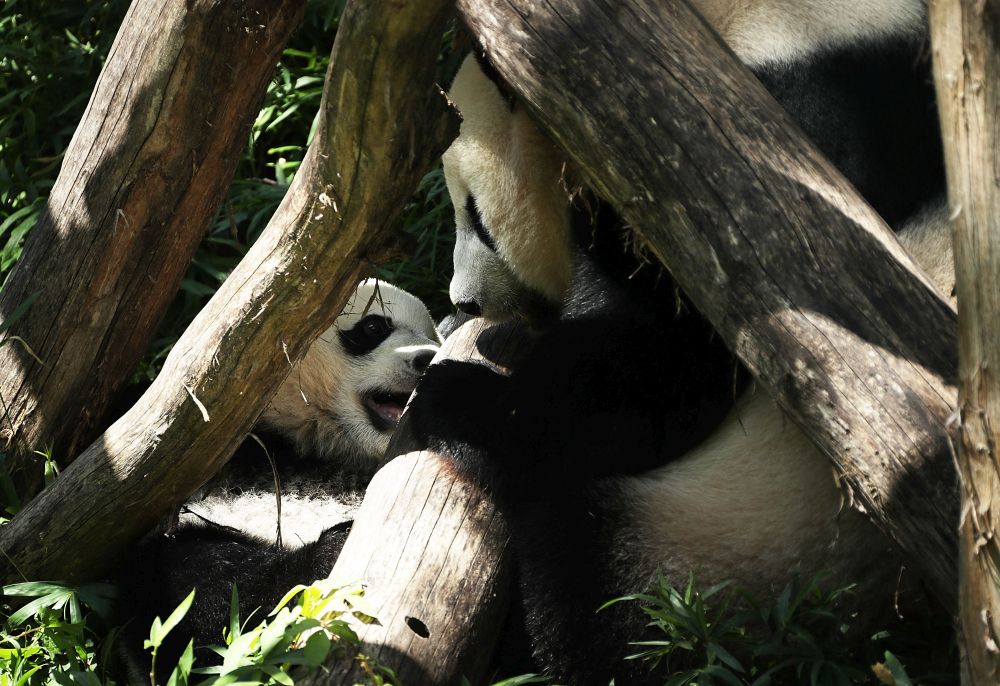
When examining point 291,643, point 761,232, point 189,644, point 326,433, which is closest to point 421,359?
point 326,433

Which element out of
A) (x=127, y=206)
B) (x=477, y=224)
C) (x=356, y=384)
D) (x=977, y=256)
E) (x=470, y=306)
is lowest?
(x=356, y=384)

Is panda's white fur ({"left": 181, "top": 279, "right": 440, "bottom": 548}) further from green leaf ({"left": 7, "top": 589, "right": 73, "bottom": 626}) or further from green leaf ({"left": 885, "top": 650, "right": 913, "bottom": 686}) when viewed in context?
green leaf ({"left": 885, "top": 650, "right": 913, "bottom": 686})

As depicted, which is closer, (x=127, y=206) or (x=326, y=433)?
(x=127, y=206)

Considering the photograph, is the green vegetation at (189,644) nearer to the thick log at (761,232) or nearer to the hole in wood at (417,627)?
the hole in wood at (417,627)

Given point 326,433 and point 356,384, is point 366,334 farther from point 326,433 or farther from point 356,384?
point 326,433

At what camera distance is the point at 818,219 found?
1.68m

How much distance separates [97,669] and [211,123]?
128 cm

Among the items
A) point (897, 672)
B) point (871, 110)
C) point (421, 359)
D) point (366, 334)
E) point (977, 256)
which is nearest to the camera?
point (977, 256)

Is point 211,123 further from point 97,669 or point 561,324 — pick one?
point 97,669

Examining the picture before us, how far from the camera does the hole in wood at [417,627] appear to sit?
6.88ft

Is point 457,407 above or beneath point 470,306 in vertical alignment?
beneath

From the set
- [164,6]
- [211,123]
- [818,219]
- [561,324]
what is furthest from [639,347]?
[164,6]

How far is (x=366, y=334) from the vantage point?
326cm

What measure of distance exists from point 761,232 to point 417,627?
1013 millimetres
